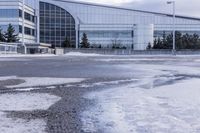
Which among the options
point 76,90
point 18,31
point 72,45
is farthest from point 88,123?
point 72,45

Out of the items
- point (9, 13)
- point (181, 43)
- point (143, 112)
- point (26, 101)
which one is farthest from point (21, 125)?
point (181, 43)

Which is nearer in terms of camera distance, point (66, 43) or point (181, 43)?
point (181, 43)

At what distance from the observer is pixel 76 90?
11.2 m

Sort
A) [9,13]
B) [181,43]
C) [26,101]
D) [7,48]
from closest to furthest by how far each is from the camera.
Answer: [26,101] < [7,48] < [9,13] < [181,43]

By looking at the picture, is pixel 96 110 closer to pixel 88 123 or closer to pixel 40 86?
pixel 88 123

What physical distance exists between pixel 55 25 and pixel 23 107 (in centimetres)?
11557

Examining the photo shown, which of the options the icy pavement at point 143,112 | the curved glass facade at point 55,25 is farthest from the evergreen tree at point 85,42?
the icy pavement at point 143,112

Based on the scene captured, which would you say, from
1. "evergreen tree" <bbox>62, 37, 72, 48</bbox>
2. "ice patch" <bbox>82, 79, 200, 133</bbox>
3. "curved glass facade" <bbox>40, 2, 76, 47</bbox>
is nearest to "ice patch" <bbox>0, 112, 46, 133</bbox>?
"ice patch" <bbox>82, 79, 200, 133</bbox>

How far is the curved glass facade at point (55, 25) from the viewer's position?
121 meters

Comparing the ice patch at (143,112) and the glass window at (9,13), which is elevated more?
the glass window at (9,13)

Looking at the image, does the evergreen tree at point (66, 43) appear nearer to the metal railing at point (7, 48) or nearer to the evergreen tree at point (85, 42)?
the evergreen tree at point (85, 42)

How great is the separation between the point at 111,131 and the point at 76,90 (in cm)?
525

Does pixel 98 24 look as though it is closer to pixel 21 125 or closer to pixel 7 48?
pixel 7 48

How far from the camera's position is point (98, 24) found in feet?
412
